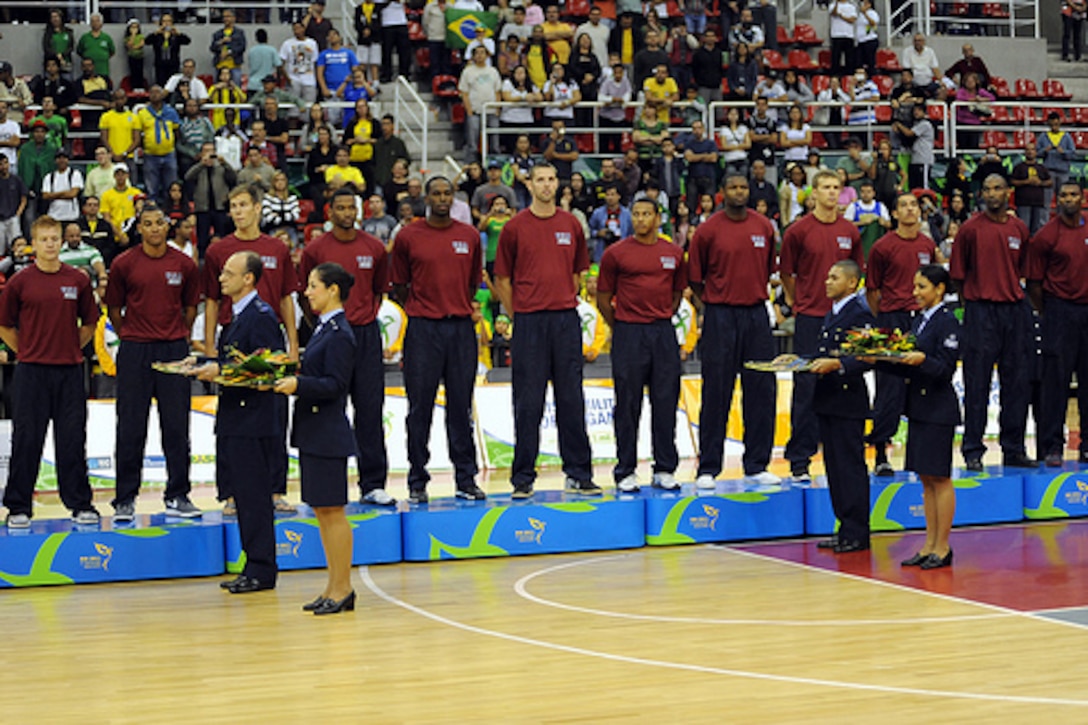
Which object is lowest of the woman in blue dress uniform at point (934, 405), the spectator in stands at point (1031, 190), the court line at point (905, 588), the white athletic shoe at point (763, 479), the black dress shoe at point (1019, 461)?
the court line at point (905, 588)

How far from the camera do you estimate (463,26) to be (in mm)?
23188

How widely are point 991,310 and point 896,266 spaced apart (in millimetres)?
843

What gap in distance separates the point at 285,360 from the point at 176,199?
10056 mm

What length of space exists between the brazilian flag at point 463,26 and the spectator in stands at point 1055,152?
322 inches

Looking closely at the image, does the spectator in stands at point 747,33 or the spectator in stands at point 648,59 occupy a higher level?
the spectator in stands at point 747,33

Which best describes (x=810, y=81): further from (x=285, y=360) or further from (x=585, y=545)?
(x=285, y=360)

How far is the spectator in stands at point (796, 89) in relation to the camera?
2398 cm

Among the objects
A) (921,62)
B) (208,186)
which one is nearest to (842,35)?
(921,62)

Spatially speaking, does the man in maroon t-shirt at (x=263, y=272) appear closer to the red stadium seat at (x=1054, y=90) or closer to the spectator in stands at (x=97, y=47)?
the spectator in stands at (x=97, y=47)

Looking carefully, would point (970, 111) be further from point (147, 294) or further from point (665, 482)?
point (147, 294)

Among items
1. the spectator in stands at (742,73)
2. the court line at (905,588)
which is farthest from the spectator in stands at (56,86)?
the court line at (905,588)

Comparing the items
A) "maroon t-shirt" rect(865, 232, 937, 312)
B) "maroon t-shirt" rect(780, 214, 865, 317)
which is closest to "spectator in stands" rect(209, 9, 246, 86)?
"maroon t-shirt" rect(865, 232, 937, 312)

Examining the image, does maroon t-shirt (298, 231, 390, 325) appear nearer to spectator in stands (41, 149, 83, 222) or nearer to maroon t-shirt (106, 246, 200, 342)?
maroon t-shirt (106, 246, 200, 342)

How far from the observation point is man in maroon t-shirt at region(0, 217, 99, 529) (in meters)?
11.1
